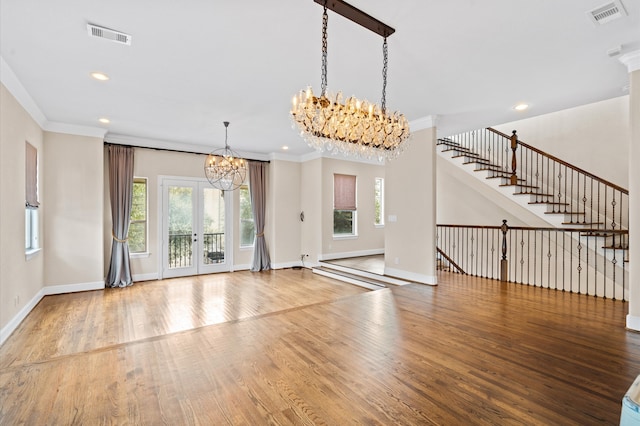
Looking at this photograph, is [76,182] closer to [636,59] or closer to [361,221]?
[361,221]

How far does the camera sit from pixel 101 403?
2.20 meters

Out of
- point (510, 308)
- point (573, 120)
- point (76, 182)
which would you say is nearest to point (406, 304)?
point (510, 308)

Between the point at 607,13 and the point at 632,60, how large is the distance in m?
1.19

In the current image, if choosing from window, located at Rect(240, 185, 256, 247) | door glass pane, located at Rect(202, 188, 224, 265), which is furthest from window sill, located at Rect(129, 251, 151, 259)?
window, located at Rect(240, 185, 256, 247)

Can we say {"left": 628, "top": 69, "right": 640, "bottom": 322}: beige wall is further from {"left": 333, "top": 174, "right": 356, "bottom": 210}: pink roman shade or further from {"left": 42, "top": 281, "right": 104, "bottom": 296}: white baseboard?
{"left": 42, "top": 281, "right": 104, "bottom": 296}: white baseboard

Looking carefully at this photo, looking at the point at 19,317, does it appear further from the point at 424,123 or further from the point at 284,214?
the point at 424,123

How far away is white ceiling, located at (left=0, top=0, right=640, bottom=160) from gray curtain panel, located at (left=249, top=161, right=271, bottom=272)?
2903 millimetres

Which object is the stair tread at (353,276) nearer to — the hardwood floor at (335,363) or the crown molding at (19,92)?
the hardwood floor at (335,363)

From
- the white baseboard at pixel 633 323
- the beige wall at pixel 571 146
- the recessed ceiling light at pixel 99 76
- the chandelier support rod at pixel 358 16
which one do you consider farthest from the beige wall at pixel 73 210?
the white baseboard at pixel 633 323

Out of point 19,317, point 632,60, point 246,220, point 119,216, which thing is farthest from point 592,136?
point 19,317

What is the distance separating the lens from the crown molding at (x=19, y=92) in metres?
3.43

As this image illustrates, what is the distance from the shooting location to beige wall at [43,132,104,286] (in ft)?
18.2

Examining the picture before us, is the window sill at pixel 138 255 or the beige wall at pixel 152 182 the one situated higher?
the beige wall at pixel 152 182

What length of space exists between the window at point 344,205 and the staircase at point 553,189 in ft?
8.55
